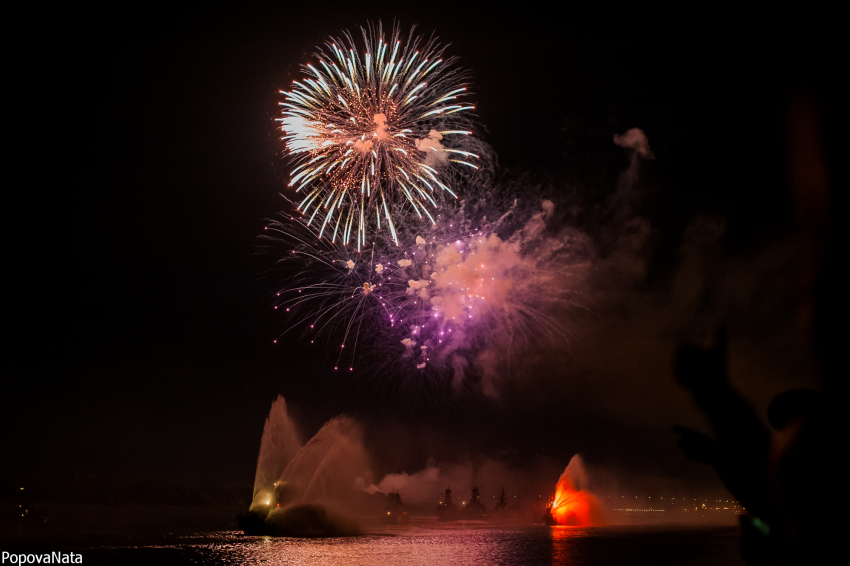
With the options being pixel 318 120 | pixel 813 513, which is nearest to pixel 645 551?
pixel 318 120

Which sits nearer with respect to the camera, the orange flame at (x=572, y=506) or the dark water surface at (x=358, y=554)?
the dark water surface at (x=358, y=554)

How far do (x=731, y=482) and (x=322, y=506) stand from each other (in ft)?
325

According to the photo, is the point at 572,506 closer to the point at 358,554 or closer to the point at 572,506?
the point at 572,506

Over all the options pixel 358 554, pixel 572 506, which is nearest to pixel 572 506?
pixel 572 506

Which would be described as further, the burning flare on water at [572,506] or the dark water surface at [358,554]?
the burning flare on water at [572,506]

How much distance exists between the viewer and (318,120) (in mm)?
31250

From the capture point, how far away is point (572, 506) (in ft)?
492

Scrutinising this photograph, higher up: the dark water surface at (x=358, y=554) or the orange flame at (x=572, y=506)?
the dark water surface at (x=358, y=554)

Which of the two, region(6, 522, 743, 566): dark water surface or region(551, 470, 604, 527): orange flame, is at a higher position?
region(6, 522, 743, 566): dark water surface

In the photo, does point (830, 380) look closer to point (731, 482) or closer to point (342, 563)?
point (731, 482)

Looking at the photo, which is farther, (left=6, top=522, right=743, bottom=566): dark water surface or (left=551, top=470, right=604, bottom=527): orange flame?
(left=551, top=470, right=604, bottom=527): orange flame

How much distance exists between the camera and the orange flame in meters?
149

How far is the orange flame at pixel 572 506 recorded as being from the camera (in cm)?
14938

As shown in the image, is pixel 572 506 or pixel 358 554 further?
pixel 572 506
